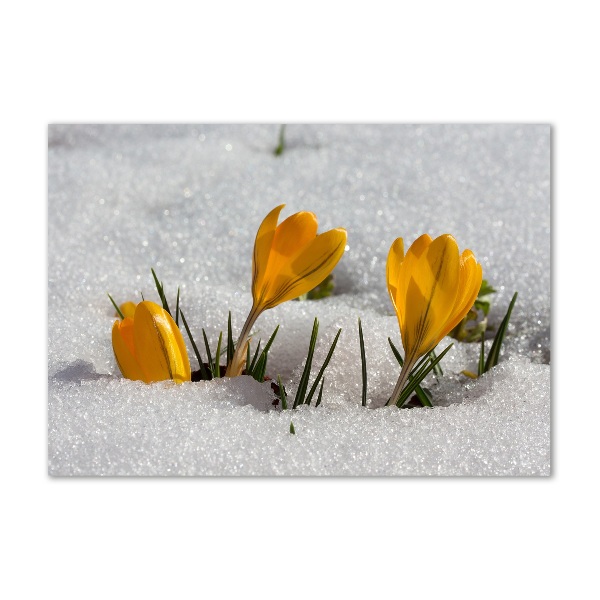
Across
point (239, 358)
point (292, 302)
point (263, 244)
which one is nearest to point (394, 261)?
point (263, 244)

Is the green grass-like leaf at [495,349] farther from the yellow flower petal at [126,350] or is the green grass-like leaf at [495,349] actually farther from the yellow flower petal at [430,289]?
the yellow flower petal at [126,350]

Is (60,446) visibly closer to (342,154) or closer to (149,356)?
(149,356)

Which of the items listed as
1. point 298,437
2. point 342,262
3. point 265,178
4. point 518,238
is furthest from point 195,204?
point 298,437

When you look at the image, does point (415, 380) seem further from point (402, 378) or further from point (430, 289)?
point (430, 289)

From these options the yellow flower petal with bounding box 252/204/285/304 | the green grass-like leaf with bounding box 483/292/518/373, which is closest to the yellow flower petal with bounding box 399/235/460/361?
the yellow flower petal with bounding box 252/204/285/304

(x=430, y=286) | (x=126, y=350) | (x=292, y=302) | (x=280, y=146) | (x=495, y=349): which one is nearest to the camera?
(x=430, y=286)
